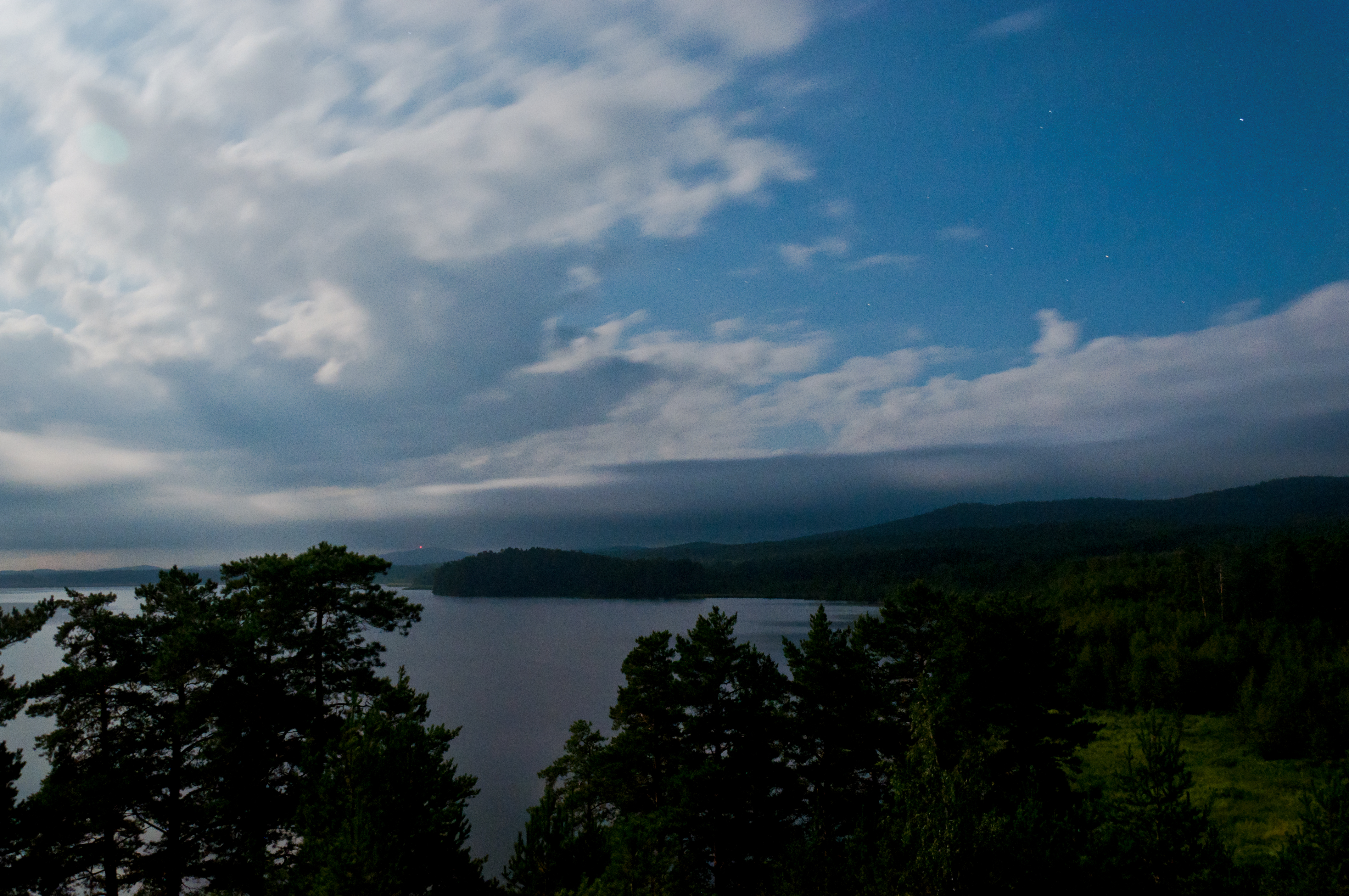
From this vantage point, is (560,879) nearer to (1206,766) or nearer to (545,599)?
(1206,766)

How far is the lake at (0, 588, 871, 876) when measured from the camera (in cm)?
3080

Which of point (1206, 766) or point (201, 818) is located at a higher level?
point (201, 818)

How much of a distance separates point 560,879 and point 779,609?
120379 mm

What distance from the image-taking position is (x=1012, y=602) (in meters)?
19.8

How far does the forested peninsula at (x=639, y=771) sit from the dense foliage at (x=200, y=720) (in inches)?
2.5

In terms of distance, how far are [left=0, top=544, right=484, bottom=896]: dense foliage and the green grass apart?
17.7m

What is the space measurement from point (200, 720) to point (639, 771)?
377 inches

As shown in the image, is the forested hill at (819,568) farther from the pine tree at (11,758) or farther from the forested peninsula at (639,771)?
the pine tree at (11,758)

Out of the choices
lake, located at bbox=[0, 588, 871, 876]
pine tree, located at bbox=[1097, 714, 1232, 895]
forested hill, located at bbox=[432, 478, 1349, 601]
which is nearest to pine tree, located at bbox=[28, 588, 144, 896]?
lake, located at bbox=[0, 588, 871, 876]

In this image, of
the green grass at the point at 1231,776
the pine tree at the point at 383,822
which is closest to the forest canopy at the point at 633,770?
the pine tree at the point at 383,822

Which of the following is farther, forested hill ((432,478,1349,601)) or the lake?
forested hill ((432,478,1349,601))

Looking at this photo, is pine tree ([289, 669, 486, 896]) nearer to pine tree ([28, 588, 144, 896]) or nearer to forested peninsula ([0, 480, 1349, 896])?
forested peninsula ([0, 480, 1349, 896])

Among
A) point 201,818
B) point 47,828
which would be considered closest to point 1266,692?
point 201,818

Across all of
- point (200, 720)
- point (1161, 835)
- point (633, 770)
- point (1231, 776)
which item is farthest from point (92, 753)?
point (1231, 776)
